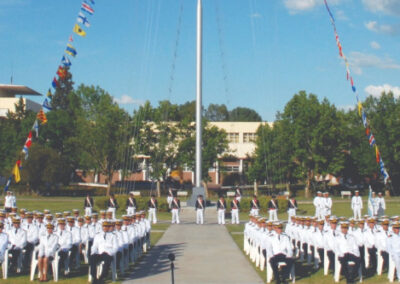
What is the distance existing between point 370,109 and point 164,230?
4069cm

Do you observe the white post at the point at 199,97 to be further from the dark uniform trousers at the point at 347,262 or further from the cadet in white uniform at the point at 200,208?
the dark uniform trousers at the point at 347,262

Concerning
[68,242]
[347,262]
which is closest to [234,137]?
[68,242]

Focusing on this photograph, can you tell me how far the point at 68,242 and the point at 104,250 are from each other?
1.55m

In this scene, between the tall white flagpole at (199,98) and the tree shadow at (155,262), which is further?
the tall white flagpole at (199,98)

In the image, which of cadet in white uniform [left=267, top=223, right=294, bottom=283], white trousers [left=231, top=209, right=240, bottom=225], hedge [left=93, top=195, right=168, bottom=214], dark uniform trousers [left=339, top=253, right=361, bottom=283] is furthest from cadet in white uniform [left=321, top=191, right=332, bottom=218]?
cadet in white uniform [left=267, top=223, right=294, bottom=283]

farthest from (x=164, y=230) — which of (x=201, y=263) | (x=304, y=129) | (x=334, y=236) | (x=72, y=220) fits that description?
(x=304, y=129)

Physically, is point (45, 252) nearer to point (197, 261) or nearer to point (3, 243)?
point (3, 243)

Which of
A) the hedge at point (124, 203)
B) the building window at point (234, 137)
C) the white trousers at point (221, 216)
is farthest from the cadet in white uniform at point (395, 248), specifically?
the building window at point (234, 137)

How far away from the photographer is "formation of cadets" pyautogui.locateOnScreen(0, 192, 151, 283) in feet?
41.8

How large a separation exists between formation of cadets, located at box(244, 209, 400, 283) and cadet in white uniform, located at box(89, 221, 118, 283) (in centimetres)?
396

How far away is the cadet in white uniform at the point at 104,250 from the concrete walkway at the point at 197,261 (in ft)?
3.14

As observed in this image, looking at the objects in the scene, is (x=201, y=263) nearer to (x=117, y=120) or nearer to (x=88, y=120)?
(x=117, y=120)

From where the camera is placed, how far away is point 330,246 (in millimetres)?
13750

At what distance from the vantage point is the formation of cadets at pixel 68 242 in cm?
1273
